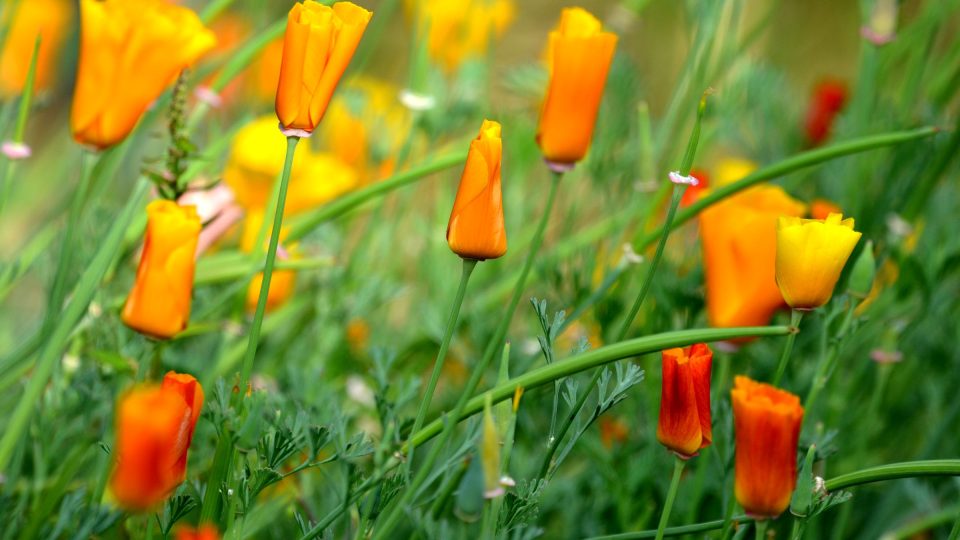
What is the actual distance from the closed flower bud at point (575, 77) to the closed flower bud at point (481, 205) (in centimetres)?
10

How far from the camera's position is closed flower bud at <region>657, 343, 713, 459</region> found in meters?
0.47

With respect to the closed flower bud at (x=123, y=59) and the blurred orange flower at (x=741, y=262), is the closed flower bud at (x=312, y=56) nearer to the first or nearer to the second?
the closed flower bud at (x=123, y=59)

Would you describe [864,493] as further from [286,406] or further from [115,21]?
[115,21]

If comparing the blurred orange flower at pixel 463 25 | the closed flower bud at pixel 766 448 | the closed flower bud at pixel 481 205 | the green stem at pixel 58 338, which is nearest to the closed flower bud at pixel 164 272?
the green stem at pixel 58 338

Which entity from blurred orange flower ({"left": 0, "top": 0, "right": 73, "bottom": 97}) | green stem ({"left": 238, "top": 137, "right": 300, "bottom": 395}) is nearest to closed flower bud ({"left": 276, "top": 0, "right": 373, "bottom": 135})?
green stem ({"left": 238, "top": 137, "right": 300, "bottom": 395})

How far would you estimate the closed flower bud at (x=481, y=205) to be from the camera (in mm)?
454

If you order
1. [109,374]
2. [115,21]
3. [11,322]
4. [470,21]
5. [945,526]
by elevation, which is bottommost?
[11,322]

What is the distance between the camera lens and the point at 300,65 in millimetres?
456

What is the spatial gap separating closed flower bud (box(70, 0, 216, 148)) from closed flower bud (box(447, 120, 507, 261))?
164 millimetres

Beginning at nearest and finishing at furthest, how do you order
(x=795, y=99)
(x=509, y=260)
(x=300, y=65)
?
1. (x=300, y=65)
2. (x=509, y=260)
3. (x=795, y=99)

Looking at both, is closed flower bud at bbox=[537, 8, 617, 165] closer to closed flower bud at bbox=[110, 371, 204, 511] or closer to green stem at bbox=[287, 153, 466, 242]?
green stem at bbox=[287, 153, 466, 242]

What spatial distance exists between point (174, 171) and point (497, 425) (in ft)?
0.73

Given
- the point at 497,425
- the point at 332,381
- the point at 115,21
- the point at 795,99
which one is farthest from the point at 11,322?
the point at 795,99

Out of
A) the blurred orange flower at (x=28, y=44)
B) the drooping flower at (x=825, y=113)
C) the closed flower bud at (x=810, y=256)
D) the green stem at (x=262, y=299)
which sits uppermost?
the closed flower bud at (x=810, y=256)
